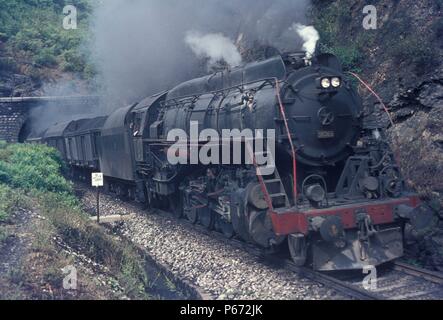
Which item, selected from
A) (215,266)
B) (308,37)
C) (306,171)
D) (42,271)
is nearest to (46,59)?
(308,37)

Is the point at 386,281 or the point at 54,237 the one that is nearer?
the point at 386,281

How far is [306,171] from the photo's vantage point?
811 cm

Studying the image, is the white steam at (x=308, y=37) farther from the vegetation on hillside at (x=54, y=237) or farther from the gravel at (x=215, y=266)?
the vegetation on hillside at (x=54, y=237)

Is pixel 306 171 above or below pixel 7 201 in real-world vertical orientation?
above

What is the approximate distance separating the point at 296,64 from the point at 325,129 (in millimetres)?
1260

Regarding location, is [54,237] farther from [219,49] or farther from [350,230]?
[219,49]

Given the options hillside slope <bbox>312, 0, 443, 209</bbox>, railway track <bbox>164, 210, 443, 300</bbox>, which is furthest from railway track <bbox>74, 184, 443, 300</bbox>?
hillside slope <bbox>312, 0, 443, 209</bbox>

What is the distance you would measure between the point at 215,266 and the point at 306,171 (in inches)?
85.3

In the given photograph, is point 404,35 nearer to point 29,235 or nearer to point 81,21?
point 29,235

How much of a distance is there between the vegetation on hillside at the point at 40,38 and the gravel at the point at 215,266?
93.7 ft

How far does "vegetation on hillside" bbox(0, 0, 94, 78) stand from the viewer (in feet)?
125

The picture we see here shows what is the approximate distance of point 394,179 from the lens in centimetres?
773

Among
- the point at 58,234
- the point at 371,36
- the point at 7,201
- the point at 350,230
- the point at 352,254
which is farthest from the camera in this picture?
the point at 371,36
